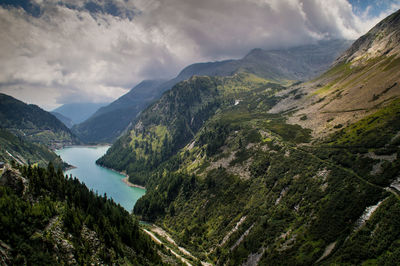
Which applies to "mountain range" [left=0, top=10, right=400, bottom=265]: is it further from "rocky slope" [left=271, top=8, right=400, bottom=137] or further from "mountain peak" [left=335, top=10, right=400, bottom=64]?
"mountain peak" [left=335, top=10, right=400, bottom=64]

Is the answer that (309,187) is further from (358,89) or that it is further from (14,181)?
(14,181)

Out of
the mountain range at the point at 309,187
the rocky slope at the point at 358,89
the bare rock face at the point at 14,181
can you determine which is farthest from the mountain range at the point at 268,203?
the rocky slope at the point at 358,89

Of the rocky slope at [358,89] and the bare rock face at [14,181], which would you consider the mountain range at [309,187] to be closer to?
the rocky slope at [358,89]

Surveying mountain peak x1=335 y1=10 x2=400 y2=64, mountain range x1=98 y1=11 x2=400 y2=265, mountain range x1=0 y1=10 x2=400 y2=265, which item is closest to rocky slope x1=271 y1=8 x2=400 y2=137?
mountain peak x1=335 y1=10 x2=400 y2=64

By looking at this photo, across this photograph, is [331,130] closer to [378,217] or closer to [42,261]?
[378,217]

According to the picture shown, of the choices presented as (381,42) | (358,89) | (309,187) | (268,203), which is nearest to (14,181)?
(268,203)

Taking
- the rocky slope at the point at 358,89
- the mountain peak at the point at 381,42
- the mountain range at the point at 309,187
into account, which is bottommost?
the mountain range at the point at 309,187

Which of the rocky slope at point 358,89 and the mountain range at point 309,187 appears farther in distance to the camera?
the rocky slope at point 358,89

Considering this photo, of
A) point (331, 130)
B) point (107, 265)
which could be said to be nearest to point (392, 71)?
point (331, 130)
